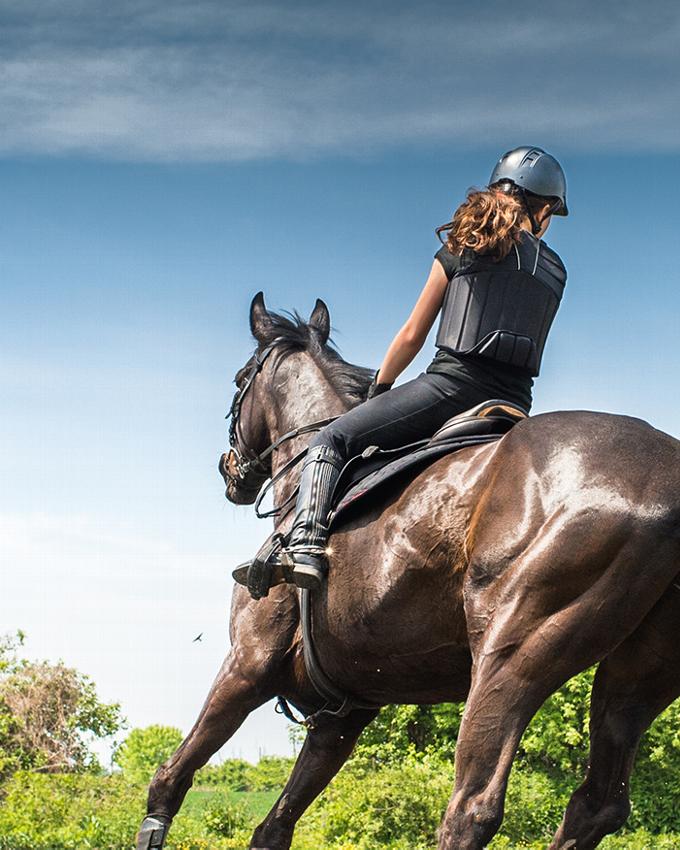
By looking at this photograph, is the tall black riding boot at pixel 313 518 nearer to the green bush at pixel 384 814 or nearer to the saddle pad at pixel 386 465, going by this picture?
the saddle pad at pixel 386 465

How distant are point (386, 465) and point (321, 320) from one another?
2383 mm

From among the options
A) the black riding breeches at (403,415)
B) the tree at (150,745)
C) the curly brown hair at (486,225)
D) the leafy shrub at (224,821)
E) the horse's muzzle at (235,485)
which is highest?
the tree at (150,745)

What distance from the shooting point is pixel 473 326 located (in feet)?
18.5

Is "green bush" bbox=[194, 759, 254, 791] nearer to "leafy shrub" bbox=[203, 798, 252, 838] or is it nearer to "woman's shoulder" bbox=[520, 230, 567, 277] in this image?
"leafy shrub" bbox=[203, 798, 252, 838]

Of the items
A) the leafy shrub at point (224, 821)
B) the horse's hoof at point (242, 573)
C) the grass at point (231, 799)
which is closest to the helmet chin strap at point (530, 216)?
the horse's hoof at point (242, 573)

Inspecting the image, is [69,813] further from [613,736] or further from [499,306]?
[499,306]

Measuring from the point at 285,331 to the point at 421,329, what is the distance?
1.94 m

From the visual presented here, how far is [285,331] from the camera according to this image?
778 centimetres

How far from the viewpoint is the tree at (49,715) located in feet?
62.2

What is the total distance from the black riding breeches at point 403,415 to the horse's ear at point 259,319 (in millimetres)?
2056

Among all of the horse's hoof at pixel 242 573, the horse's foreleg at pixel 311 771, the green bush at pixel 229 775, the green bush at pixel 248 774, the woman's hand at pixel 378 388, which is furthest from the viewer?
the green bush at pixel 229 775

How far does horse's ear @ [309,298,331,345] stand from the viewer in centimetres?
780

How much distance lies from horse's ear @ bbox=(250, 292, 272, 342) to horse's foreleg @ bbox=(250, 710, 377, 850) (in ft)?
8.45

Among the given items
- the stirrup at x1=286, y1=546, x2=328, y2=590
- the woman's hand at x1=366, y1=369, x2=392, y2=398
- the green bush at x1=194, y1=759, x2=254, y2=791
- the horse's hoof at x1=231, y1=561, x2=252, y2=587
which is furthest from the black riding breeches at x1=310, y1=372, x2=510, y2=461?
the green bush at x1=194, y1=759, x2=254, y2=791
